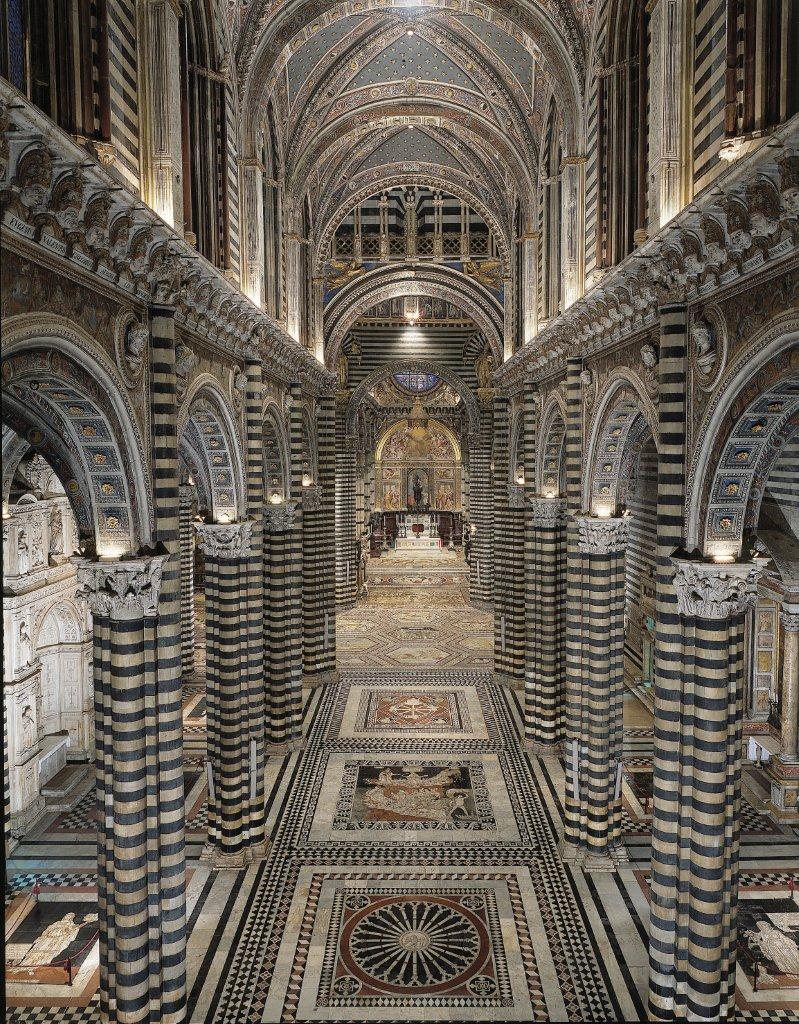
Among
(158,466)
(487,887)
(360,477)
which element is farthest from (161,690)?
(360,477)

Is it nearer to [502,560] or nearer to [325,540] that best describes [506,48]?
[502,560]

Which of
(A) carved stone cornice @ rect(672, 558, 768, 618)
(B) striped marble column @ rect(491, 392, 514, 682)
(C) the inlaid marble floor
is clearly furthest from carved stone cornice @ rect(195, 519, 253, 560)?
(B) striped marble column @ rect(491, 392, 514, 682)

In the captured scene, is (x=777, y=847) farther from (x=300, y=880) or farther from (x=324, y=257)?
(x=324, y=257)

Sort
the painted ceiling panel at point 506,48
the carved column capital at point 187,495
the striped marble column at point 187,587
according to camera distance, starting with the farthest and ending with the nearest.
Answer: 1. the striped marble column at point 187,587
2. the carved column capital at point 187,495
3. the painted ceiling panel at point 506,48

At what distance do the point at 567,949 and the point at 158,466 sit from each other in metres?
9.41

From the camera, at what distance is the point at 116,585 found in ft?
27.4

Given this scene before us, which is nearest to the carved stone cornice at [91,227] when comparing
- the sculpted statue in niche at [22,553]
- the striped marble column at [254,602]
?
the striped marble column at [254,602]

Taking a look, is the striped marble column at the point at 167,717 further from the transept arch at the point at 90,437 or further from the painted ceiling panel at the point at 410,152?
the painted ceiling panel at the point at 410,152

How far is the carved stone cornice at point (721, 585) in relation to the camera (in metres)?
8.44

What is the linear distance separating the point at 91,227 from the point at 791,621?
1518 centimetres

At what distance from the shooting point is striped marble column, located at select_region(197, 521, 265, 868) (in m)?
12.8

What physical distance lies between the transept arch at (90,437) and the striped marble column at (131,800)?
50cm

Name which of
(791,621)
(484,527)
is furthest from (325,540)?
(791,621)

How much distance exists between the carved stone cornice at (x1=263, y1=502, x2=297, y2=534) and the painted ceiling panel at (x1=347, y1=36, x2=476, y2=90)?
11956 mm
